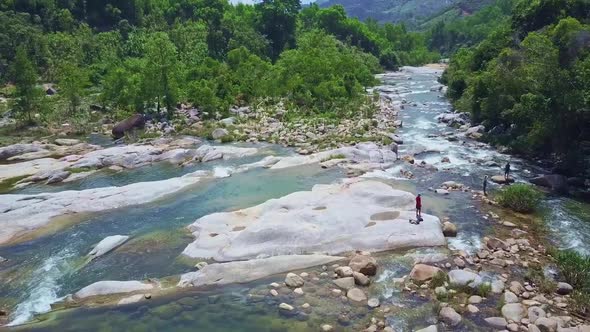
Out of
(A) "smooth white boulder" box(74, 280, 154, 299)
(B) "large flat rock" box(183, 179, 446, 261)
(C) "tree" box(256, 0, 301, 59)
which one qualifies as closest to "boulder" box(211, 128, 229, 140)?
(B) "large flat rock" box(183, 179, 446, 261)

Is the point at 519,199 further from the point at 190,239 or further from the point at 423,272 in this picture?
the point at 190,239

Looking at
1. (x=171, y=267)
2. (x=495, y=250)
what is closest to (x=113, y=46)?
(x=171, y=267)

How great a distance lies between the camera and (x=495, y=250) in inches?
859

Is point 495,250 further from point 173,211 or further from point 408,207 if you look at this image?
point 173,211

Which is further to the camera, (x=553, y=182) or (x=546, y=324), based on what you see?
(x=553, y=182)

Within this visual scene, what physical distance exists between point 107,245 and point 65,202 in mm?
7225

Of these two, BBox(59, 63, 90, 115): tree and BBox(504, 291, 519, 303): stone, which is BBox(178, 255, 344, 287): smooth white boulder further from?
BBox(59, 63, 90, 115): tree

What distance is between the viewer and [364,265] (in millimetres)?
20047

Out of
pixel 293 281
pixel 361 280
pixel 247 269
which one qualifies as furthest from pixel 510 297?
pixel 247 269

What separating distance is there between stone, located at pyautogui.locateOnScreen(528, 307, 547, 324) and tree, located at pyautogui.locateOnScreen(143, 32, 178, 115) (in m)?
47.2

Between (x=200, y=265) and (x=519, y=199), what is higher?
(x=200, y=265)

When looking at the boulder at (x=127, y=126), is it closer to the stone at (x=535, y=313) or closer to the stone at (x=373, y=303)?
the stone at (x=373, y=303)

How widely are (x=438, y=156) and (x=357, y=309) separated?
78.3 ft

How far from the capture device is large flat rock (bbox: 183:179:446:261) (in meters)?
22.1
